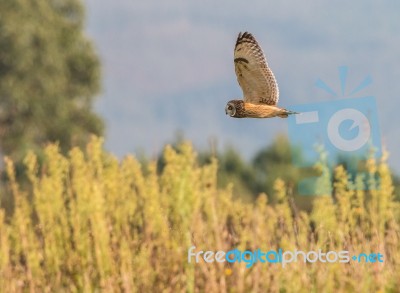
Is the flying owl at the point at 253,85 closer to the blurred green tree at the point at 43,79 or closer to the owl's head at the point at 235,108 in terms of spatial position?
the owl's head at the point at 235,108

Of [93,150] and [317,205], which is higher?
[93,150]

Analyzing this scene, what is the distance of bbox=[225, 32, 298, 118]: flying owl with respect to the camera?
413cm

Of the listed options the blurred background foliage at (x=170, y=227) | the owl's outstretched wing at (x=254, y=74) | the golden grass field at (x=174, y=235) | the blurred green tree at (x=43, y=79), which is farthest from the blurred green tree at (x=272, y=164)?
the owl's outstretched wing at (x=254, y=74)

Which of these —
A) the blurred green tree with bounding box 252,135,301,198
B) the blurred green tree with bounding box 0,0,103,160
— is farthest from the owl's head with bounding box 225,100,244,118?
the blurred green tree with bounding box 0,0,103,160

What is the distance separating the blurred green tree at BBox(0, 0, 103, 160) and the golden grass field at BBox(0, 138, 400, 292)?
71.9 ft

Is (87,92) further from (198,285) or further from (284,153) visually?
(198,285)

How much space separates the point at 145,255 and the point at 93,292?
539mm

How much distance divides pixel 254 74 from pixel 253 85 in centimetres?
7

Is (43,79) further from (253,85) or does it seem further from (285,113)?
(285,113)

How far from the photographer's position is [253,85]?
4262mm

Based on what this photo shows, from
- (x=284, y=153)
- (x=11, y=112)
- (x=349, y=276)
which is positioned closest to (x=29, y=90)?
(x=11, y=112)

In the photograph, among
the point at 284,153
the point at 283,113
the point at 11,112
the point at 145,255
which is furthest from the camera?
the point at 11,112

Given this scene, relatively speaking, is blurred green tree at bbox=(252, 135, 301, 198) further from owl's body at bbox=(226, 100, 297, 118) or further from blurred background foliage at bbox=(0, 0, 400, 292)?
owl's body at bbox=(226, 100, 297, 118)

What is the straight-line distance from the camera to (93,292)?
6703mm
